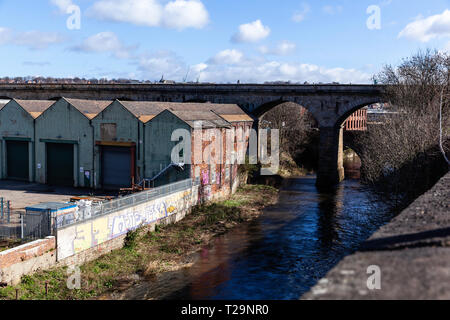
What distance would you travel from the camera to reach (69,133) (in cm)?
3725

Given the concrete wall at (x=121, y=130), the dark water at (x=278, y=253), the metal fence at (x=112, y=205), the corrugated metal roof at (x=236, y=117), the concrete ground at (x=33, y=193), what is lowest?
the dark water at (x=278, y=253)

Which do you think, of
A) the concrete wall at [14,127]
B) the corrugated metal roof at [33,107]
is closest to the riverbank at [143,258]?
the concrete wall at [14,127]

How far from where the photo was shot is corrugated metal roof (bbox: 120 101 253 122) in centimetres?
3667

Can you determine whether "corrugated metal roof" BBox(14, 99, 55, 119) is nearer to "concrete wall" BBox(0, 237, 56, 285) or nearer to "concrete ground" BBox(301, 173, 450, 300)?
"concrete wall" BBox(0, 237, 56, 285)

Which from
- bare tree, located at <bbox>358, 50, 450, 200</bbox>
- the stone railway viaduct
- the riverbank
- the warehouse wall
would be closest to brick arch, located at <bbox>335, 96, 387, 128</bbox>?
the stone railway viaduct

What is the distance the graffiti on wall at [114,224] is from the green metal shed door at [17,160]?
1582cm

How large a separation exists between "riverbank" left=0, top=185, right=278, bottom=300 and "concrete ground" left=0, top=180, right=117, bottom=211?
7.55 metres

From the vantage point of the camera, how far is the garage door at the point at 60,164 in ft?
123

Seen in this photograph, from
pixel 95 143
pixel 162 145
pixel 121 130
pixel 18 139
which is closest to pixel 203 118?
pixel 162 145

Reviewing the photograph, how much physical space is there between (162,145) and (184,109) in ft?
31.3

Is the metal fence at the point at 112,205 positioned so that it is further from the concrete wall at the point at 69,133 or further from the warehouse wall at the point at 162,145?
the concrete wall at the point at 69,133

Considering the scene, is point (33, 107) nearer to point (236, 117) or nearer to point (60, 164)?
point (60, 164)
